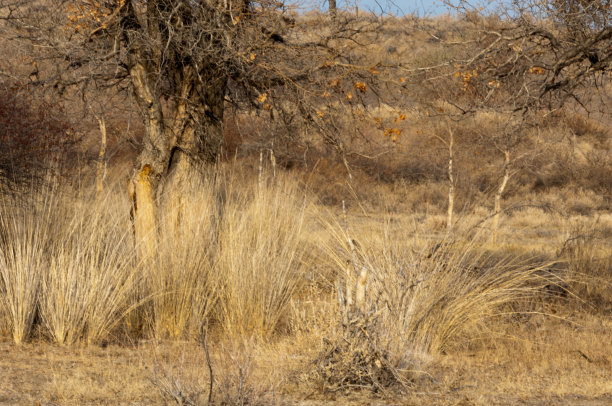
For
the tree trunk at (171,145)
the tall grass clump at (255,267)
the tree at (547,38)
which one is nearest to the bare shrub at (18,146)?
the tree trunk at (171,145)

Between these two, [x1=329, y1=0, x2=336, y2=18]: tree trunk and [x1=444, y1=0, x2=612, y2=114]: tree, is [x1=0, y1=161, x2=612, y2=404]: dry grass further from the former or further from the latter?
[x1=329, y1=0, x2=336, y2=18]: tree trunk

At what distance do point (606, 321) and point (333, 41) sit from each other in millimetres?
3946

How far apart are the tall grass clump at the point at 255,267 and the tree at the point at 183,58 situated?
2.40 feet

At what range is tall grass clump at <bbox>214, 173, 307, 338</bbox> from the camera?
21.2ft

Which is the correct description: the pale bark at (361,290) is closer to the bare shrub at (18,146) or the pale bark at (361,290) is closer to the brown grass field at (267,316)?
the brown grass field at (267,316)

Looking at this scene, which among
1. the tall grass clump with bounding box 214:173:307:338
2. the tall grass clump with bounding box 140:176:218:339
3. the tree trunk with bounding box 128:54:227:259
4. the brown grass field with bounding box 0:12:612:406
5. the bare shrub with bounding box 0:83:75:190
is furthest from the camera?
the bare shrub with bounding box 0:83:75:190

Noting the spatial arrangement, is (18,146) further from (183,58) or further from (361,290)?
(361,290)

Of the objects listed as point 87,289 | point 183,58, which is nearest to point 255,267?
point 87,289

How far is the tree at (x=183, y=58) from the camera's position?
691cm

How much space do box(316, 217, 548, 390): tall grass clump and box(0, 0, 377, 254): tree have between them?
1.72 meters

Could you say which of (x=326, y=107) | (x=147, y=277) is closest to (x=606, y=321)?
(x=326, y=107)

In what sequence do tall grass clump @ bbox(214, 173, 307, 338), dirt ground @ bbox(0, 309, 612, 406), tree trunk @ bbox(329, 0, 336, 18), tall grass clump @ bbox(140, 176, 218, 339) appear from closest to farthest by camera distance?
dirt ground @ bbox(0, 309, 612, 406)
tall grass clump @ bbox(140, 176, 218, 339)
tall grass clump @ bbox(214, 173, 307, 338)
tree trunk @ bbox(329, 0, 336, 18)

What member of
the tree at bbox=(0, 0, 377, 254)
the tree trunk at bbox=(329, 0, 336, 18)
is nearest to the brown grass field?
the tree at bbox=(0, 0, 377, 254)

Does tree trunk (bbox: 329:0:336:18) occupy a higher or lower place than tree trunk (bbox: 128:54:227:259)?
higher
